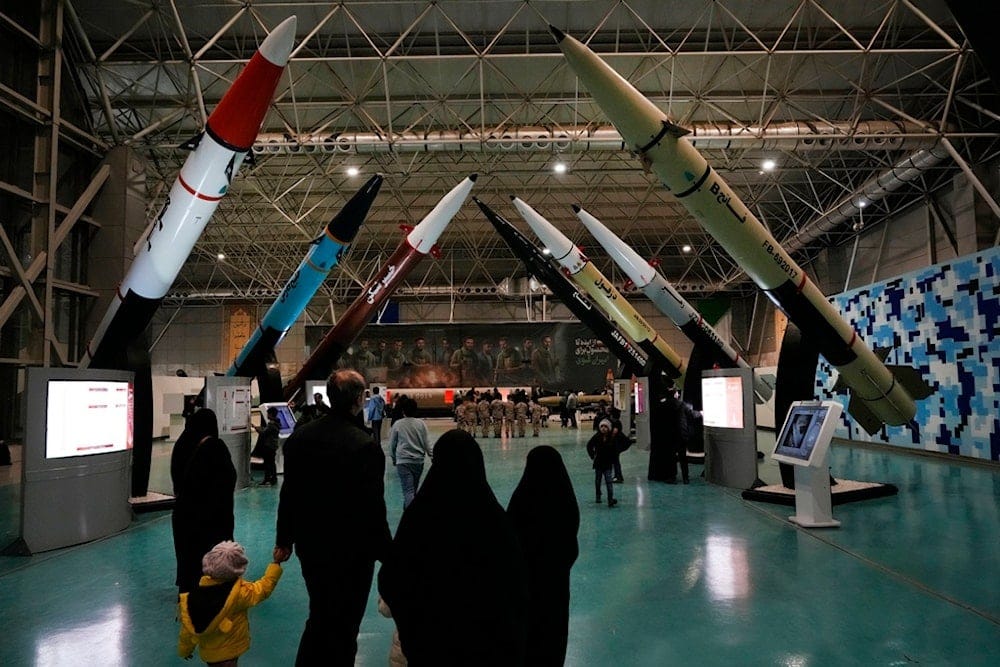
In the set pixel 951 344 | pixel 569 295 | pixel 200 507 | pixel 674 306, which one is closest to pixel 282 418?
pixel 569 295

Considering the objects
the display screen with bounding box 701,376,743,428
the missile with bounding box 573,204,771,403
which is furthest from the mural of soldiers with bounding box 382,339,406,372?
the display screen with bounding box 701,376,743,428

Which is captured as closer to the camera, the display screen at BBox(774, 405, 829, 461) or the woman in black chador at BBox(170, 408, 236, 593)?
the woman in black chador at BBox(170, 408, 236, 593)

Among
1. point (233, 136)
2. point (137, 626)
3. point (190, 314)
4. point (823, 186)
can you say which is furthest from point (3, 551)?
point (190, 314)

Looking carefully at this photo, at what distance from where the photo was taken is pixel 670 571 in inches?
202

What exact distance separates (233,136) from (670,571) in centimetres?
582

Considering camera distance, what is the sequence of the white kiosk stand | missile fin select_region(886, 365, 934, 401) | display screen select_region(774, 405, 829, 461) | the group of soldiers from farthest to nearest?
the group of soldiers
missile fin select_region(886, 365, 934, 401)
display screen select_region(774, 405, 829, 461)
the white kiosk stand

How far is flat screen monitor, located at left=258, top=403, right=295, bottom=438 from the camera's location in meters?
10.3

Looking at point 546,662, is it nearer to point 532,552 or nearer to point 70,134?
point 532,552

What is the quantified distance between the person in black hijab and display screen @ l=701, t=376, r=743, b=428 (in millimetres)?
7402

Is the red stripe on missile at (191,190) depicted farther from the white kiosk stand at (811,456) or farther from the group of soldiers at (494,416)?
the group of soldiers at (494,416)

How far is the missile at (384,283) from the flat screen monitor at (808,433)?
7.44 meters

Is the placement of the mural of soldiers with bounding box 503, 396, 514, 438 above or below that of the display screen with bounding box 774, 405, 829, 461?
below

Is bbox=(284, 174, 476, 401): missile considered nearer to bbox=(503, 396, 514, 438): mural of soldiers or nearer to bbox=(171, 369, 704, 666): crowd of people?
bbox=(503, 396, 514, 438): mural of soldiers

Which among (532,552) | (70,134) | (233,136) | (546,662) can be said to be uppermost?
(70,134)
